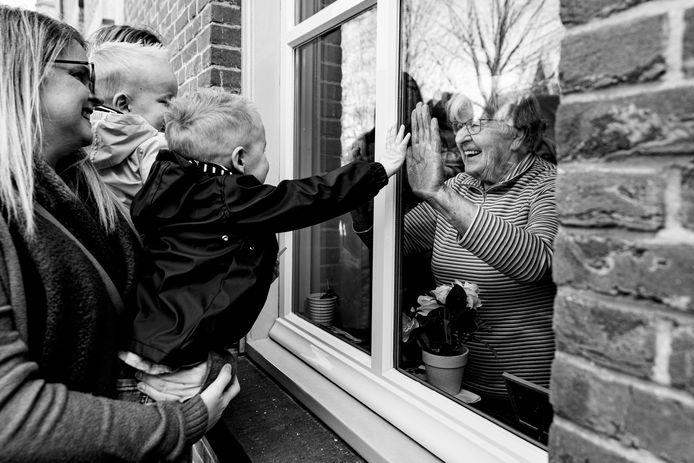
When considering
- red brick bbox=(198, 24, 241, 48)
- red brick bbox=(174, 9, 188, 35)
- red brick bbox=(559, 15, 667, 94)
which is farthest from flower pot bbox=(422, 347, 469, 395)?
red brick bbox=(174, 9, 188, 35)

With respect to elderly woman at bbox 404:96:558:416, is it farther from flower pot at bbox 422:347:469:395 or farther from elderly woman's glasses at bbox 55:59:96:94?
elderly woman's glasses at bbox 55:59:96:94

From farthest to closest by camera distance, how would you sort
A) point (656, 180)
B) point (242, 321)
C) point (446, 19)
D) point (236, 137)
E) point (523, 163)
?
point (446, 19)
point (523, 163)
point (236, 137)
point (242, 321)
point (656, 180)

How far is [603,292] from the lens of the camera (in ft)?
2.42

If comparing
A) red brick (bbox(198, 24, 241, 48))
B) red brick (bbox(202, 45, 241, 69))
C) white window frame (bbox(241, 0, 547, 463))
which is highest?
red brick (bbox(198, 24, 241, 48))

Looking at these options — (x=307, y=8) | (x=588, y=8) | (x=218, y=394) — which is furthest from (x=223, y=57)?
(x=588, y=8)

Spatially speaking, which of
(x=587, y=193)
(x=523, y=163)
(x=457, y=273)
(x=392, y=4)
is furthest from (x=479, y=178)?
(x=587, y=193)

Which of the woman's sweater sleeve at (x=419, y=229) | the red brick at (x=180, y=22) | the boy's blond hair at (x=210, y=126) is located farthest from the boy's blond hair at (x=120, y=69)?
the woman's sweater sleeve at (x=419, y=229)

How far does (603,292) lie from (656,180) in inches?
6.8

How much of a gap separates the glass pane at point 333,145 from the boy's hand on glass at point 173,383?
831 millimetres

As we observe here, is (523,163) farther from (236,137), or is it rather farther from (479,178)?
(236,137)

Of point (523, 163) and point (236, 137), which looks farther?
point (523, 163)

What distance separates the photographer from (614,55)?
2.33 feet

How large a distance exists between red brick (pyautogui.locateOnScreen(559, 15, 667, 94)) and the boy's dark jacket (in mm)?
779

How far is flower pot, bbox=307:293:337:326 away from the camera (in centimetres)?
231
